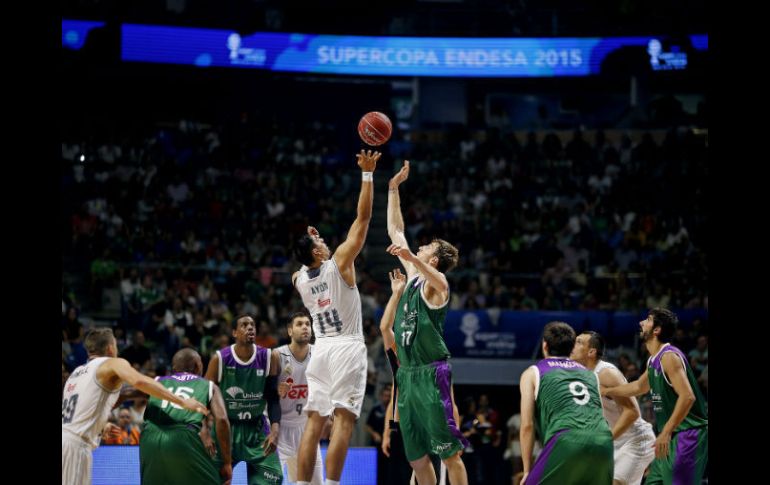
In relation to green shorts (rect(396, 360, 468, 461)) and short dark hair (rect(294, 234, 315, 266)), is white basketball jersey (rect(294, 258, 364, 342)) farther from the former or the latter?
green shorts (rect(396, 360, 468, 461))

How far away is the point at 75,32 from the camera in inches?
850

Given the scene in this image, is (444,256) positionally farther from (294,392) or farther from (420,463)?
(294,392)

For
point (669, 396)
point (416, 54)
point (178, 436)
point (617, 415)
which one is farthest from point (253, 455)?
point (416, 54)

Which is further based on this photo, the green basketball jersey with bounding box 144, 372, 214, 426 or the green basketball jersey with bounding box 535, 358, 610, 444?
the green basketball jersey with bounding box 144, 372, 214, 426

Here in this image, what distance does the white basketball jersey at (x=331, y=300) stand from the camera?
8656 millimetres

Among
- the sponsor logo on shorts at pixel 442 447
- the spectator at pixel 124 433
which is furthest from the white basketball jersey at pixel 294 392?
the spectator at pixel 124 433

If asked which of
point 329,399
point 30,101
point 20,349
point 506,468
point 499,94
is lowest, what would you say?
point 506,468

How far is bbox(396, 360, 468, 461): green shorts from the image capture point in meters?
8.31

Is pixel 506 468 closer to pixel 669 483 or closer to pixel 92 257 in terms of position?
pixel 669 483

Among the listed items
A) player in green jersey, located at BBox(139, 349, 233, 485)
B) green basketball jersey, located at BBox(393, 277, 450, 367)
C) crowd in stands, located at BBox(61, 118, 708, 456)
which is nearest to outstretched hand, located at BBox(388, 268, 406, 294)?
green basketball jersey, located at BBox(393, 277, 450, 367)

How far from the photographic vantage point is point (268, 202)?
21.6 m

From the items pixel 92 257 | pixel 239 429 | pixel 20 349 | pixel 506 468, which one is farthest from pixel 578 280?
pixel 20 349

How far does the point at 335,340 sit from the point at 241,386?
4.23 ft

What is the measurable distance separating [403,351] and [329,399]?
742 mm
